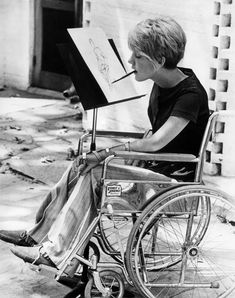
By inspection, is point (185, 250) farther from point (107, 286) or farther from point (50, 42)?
point (50, 42)

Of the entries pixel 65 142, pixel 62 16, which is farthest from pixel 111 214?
pixel 62 16

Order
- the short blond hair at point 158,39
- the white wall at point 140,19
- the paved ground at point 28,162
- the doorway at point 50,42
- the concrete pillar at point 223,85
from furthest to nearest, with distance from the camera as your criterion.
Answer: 1. the doorway at point 50,42
2. the white wall at point 140,19
3. the concrete pillar at point 223,85
4. the paved ground at point 28,162
5. the short blond hair at point 158,39

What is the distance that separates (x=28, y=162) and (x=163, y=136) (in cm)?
287

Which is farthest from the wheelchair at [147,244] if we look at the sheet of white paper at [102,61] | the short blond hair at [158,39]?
the short blond hair at [158,39]

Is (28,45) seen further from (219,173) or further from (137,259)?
(137,259)

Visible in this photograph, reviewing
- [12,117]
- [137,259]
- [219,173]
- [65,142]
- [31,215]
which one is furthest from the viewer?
[12,117]

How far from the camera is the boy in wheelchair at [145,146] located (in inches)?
166

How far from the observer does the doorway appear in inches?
371

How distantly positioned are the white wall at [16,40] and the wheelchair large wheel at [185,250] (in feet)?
14.3

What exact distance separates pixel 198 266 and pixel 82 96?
4.61ft

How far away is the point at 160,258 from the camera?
4855 millimetres

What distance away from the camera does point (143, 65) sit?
440 centimetres

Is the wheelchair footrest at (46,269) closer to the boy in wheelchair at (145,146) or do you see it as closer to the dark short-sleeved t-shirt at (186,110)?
the boy in wheelchair at (145,146)

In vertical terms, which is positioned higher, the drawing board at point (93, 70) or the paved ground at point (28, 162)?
the drawing board at point (93, 70)
